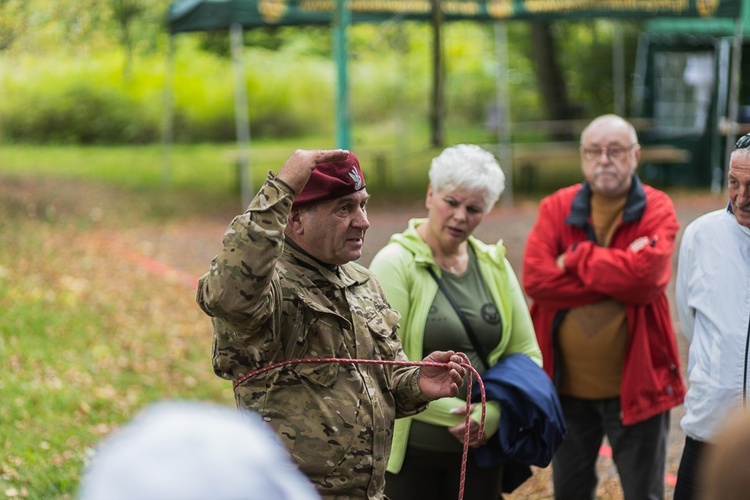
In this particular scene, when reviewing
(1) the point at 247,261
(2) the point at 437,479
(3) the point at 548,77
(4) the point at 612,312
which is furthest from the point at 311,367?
(3) the point at 548,77

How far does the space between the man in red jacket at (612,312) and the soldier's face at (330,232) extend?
5.86 feet

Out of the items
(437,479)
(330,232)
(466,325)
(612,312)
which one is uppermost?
(330,232)

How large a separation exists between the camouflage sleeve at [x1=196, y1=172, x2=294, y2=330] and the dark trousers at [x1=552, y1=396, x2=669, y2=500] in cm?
247

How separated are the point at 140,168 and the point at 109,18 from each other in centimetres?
452

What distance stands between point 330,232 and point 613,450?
2.30m

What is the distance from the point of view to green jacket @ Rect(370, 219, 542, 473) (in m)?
3.71

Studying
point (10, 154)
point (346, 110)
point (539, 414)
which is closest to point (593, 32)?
point (10, 154)

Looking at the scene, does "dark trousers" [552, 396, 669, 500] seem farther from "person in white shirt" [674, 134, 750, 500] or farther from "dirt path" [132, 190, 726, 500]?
"dirt path" [132, 190, 726, 500]

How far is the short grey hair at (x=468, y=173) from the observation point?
12.5 feet

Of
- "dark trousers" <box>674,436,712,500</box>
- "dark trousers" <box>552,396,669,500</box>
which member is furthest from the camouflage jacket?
"dark trousers" <box>552,396,669,500</box>

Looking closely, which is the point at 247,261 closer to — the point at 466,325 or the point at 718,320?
the point at 466,325

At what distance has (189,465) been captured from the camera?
1262 millimetres

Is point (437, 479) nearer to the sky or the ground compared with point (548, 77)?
nearer to the ground

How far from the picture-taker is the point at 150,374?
7820 mm
